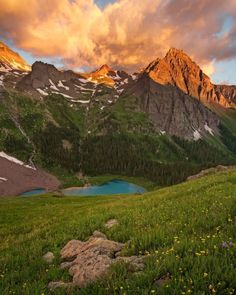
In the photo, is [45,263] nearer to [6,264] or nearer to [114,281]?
[6,264]

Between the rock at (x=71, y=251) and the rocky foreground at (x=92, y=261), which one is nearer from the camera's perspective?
the rocky foreground at (x=92, y=261)

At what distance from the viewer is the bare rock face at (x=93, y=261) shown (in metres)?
9.18

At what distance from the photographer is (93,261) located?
10.2m

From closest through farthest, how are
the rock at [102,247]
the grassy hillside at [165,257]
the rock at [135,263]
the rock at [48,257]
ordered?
the grassy hillside at [165,257]
the rock at [135,263]
the rock at [102,247]
the rock at [48,257]

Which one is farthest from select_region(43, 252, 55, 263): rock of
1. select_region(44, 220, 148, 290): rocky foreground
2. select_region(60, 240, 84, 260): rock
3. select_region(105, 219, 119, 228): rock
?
select_region(105, 219, 119, 228): rock

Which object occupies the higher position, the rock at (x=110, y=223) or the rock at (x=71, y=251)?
the rock at (x=110, y=223)

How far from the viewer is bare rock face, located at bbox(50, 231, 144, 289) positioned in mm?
9180

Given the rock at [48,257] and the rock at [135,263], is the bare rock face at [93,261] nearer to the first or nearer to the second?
the rock at [135,263]

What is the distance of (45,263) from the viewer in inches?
496

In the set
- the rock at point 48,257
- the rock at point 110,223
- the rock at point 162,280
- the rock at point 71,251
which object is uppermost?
the rock at point 110,223

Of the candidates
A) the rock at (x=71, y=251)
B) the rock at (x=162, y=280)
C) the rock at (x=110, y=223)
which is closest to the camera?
the rock at (x=162, y=280)

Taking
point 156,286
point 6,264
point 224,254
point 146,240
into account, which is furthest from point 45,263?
point 224,254

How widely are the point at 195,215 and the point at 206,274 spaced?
7307 mm

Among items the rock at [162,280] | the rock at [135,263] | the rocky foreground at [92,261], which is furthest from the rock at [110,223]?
the rock at [162,280]
